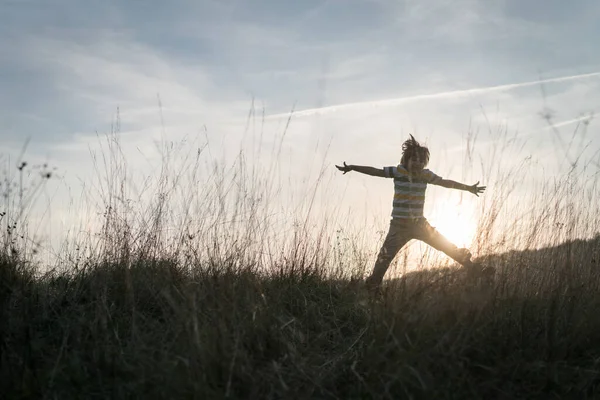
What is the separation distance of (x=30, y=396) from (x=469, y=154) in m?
3.71

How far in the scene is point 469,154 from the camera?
15.8 ft

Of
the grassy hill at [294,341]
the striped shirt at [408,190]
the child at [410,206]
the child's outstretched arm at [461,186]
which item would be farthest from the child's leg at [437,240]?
the grassy hill at [294,341]

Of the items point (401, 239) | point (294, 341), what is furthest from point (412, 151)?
point (294, 341)

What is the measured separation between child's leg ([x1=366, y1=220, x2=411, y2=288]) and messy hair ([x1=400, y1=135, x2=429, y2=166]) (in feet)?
2.11

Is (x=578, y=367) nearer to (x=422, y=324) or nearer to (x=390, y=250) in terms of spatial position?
(x=422, y=324)

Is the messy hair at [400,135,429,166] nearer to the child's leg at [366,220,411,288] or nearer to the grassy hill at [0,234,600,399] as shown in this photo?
the child's leg at [366,220,411,288]

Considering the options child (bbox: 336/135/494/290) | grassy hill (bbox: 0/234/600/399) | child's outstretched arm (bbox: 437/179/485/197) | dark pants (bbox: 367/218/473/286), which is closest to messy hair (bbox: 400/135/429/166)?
child (bbox: 336/135/494/290)

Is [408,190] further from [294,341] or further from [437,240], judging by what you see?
[294,341]

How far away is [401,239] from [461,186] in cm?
69

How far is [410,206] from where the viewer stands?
4.88 m

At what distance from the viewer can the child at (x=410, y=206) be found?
4789mm

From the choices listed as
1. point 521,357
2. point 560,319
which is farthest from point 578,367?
point 560,319

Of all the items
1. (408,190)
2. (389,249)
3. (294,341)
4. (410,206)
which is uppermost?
(408,190)

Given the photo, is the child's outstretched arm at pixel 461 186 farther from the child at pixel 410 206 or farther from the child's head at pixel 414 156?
the child's head at pixel 414 156
